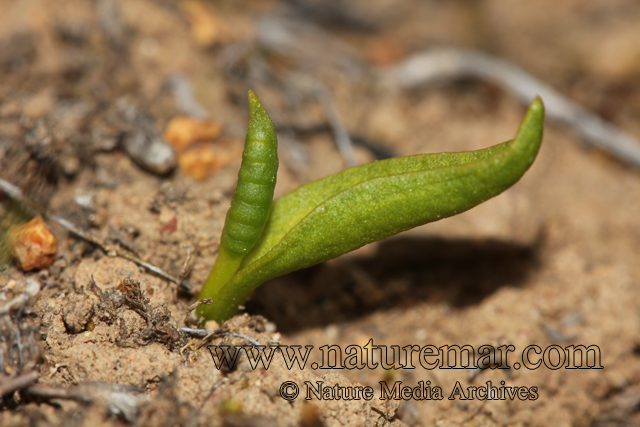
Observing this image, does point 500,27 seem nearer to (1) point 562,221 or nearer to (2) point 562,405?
(1) point 562,221

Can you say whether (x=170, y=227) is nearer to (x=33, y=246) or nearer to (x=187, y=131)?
(x=33, y=246)

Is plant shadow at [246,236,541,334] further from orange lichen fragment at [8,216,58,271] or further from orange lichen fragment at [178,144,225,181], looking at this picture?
orange lichen fragment at [8,216,58,271]

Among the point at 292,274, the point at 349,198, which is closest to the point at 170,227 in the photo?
the point at 292,274

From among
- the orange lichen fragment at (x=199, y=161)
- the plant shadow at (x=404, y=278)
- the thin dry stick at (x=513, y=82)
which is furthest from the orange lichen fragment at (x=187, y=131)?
the thin dry stick at (x=513, y=82)

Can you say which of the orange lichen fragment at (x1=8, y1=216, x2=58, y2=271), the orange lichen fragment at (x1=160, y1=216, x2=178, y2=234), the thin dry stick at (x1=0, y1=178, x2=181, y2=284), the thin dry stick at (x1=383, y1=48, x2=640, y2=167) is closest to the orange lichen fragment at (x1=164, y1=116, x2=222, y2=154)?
the orange lichen fragment at (x1=160, y1=216, x2=178, y2=234)

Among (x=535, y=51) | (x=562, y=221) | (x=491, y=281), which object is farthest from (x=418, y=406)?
(x=535, y=51)
